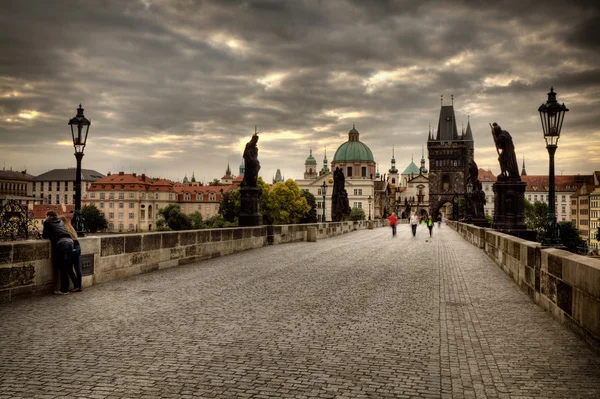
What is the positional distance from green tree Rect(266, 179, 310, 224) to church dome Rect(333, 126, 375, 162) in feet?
184

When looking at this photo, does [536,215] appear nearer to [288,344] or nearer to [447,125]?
[447,125]

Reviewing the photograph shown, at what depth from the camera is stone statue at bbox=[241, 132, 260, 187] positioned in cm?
2136

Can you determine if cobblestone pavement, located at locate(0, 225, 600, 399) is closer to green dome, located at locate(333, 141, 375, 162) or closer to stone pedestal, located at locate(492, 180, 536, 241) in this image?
stone pedestal, located at locate(492, 180, 536, 241)

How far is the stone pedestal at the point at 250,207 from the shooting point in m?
21.3

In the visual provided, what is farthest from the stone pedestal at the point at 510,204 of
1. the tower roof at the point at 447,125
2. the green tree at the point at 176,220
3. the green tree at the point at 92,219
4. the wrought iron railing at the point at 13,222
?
the tower roof at the point at 447,125

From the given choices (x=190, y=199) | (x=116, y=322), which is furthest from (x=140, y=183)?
(x=116, y=322)

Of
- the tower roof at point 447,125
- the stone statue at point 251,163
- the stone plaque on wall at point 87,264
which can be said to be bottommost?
the stone plaque on wall at point 87,264

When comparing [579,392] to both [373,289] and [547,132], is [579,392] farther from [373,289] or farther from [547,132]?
[547,132]

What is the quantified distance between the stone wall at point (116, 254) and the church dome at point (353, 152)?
5498 inches

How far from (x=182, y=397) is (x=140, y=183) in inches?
5648

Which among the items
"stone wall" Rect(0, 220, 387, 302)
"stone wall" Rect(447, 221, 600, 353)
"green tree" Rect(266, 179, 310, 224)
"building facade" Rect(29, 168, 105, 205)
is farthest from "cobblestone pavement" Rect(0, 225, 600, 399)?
"building facade" Rect(29, 168, 105, 205)

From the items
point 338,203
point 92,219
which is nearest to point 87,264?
point 338,203

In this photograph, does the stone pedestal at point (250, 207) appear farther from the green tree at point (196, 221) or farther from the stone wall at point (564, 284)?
the green tree at point (196, 221)

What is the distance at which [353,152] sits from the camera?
520ft
